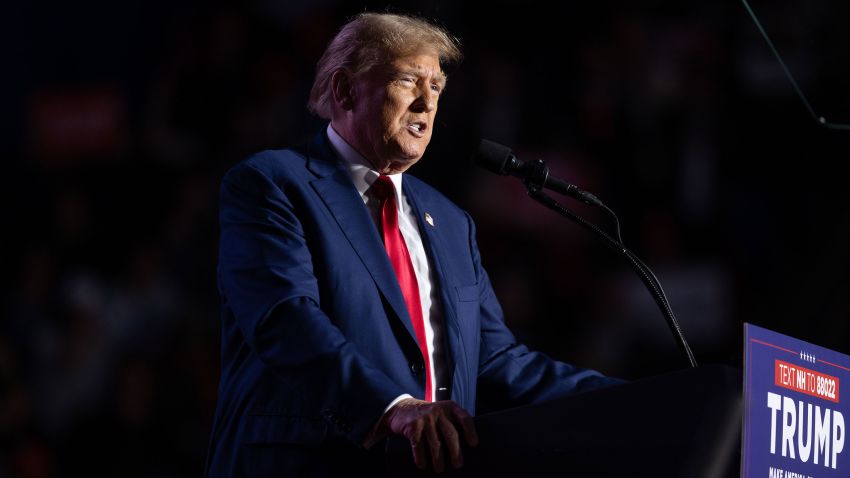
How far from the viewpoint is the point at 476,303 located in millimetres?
2035

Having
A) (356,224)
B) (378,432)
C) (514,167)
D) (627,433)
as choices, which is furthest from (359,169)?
(627,433)

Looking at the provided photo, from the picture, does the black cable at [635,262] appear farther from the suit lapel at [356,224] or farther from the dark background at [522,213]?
the dark background at [522,213]

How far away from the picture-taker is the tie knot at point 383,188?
202 cm

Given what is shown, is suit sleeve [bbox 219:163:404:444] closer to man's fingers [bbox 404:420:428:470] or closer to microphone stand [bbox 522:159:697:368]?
man's fingers [bbox 404:420:428:470]

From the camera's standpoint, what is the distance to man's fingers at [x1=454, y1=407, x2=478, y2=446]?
150 centimetres

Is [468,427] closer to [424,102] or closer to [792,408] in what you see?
[792,408]

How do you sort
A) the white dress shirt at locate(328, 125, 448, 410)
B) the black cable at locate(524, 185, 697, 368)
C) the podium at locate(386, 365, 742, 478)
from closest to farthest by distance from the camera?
the podium at locate(386, 365, 742, 478)
the black cable at locate(524, 185, 697, 368)
the white dress shirt at locate(328, 125, 448, 410)

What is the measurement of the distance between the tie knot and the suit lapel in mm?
54

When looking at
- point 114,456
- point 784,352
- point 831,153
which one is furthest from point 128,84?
point 784,352

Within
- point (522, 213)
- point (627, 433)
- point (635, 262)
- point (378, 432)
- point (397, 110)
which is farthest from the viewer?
point (522, 213)

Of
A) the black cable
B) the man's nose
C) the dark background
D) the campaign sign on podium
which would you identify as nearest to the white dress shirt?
the man's nose

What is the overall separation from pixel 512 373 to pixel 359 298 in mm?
355

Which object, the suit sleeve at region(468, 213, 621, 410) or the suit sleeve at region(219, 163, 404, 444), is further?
the suit sleeve at region(468, 213, 621, 410)

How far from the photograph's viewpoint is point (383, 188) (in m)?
2.02
